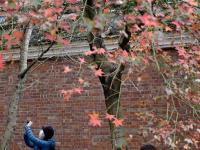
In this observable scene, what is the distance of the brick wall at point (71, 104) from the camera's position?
34.6ft

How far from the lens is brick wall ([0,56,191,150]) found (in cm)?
1055

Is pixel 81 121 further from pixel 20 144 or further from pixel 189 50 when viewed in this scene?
pixel 189 50

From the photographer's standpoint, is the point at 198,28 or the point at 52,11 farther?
the point at 198,28

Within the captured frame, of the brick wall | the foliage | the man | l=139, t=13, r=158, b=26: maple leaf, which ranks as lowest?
the brick wall

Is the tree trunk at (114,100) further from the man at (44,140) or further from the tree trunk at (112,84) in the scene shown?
the man at (44,140)

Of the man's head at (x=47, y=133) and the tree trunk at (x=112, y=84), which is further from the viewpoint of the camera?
the man's head at (x=47, y=133)

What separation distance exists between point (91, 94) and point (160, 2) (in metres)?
4.55

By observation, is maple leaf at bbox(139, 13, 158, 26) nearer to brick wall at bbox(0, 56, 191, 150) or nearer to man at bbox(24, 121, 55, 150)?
man at bbox(24, 121, 55, 150)

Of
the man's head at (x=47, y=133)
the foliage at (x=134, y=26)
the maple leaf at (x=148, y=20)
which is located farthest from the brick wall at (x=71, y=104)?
the maple leaf at (x=148, y=20)

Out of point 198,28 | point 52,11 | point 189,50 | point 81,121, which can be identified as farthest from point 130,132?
point 52,11

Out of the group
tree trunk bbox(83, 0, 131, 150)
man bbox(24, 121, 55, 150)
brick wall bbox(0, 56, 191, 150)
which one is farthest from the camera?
brick wall bbox(0, 56, 191, 150)

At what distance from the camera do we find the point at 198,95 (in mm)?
7023

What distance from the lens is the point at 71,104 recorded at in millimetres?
11391

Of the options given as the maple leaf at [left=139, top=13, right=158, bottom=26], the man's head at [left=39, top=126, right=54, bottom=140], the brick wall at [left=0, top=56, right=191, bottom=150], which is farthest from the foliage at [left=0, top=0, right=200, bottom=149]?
the brick wall at [left=0, top=56, right=191, bottom=150]
